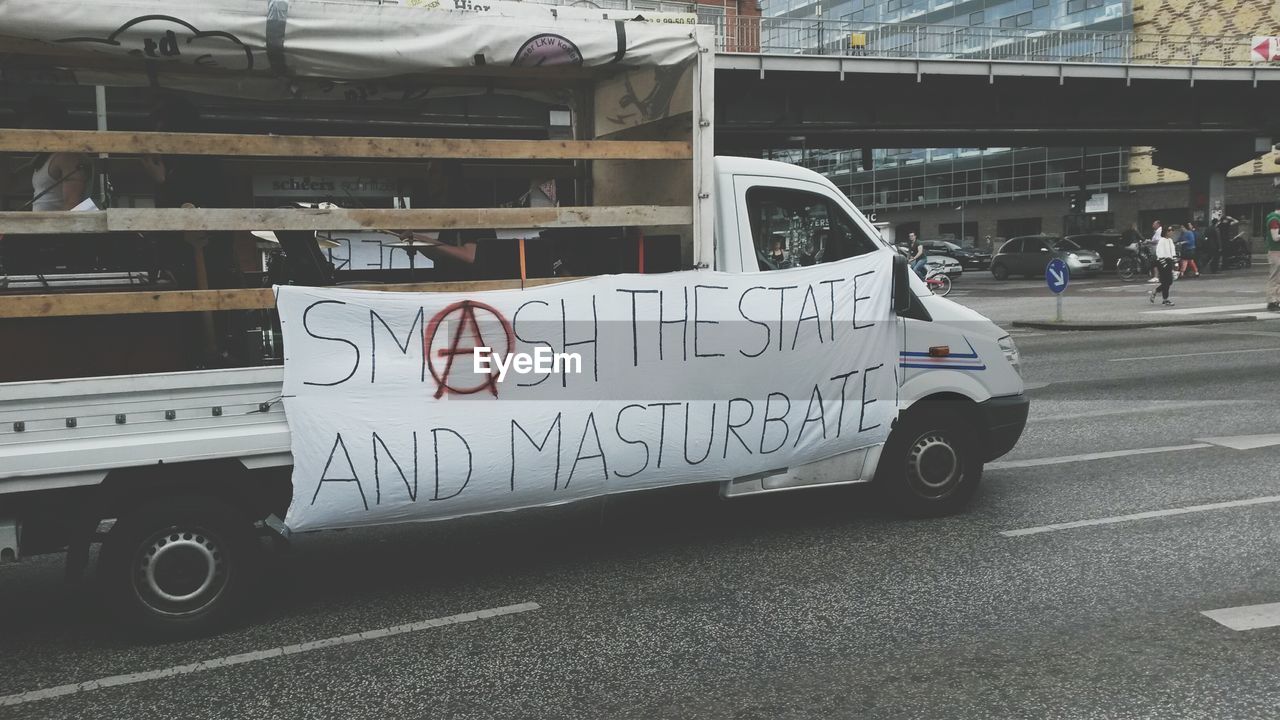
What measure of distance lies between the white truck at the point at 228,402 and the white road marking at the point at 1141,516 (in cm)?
96

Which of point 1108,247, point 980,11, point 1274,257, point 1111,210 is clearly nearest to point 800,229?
point 1274,257

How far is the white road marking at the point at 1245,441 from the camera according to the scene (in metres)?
7.74

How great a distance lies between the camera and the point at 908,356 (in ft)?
19.2

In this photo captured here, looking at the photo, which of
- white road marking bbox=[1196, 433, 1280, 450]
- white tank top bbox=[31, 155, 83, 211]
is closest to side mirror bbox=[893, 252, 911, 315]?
white road marking bbox=[1196, 433, 1280, 450]

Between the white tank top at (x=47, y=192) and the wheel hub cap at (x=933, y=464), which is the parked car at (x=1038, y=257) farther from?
the white tank top at (x=47, y=192)

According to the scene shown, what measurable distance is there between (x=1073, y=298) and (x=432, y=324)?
2514 centimetres

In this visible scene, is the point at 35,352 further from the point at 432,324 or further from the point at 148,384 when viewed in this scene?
the point at 432,324

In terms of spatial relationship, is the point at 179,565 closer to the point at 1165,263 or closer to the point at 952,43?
the point at 1165,263

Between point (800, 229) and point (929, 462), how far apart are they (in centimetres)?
163

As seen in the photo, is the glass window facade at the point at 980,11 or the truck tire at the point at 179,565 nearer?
the truck tire at the point at 179,565

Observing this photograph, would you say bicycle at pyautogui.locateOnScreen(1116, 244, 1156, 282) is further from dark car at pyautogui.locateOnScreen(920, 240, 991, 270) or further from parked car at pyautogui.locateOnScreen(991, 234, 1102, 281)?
dark car at pyautogui.locateOnScreen(920, 240, 991, 270)

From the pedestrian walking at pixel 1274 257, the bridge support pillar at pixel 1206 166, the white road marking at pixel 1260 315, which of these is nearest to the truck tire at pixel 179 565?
the pedestrian walking at pixel 1274 257

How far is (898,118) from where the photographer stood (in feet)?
112

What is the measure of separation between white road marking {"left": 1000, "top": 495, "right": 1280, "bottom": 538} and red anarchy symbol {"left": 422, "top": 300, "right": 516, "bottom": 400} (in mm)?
3136
